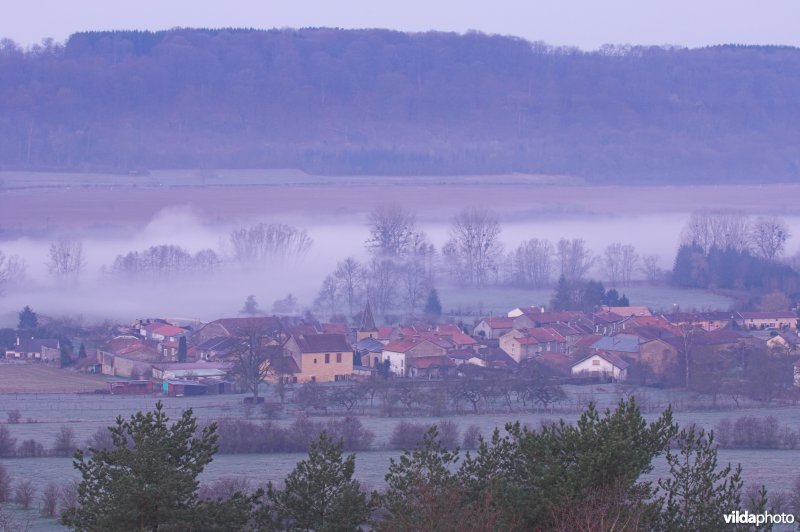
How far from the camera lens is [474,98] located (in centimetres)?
8788

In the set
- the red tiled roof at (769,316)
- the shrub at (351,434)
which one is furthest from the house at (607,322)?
the shrub at (351,434)

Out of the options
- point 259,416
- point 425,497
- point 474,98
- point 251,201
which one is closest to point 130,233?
point 251,201

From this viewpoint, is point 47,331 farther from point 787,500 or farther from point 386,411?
point 787,500

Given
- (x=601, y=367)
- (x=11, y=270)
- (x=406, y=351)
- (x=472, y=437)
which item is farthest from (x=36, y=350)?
(x=472, y=437)

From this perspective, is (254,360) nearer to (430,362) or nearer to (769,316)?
(430,362)

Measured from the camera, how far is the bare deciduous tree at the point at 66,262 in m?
29.8

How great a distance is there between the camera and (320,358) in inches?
765

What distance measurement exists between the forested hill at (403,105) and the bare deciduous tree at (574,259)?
34.6 metres

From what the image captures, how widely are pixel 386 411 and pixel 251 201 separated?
3543 centimetres

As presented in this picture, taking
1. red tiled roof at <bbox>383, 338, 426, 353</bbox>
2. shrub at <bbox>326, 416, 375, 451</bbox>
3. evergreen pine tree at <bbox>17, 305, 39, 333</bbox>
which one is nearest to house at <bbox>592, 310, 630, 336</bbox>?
red tiled roof at <bbox>383, 338, 426, 353</bbox>

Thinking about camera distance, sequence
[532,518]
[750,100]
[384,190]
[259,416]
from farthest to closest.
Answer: [750,100] < [384,190] < [259,416] < [532,518]

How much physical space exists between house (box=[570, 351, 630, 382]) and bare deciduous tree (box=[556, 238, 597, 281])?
1097 centimetres

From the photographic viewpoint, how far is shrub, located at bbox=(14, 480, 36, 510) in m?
10.8

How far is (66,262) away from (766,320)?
48.8ft
